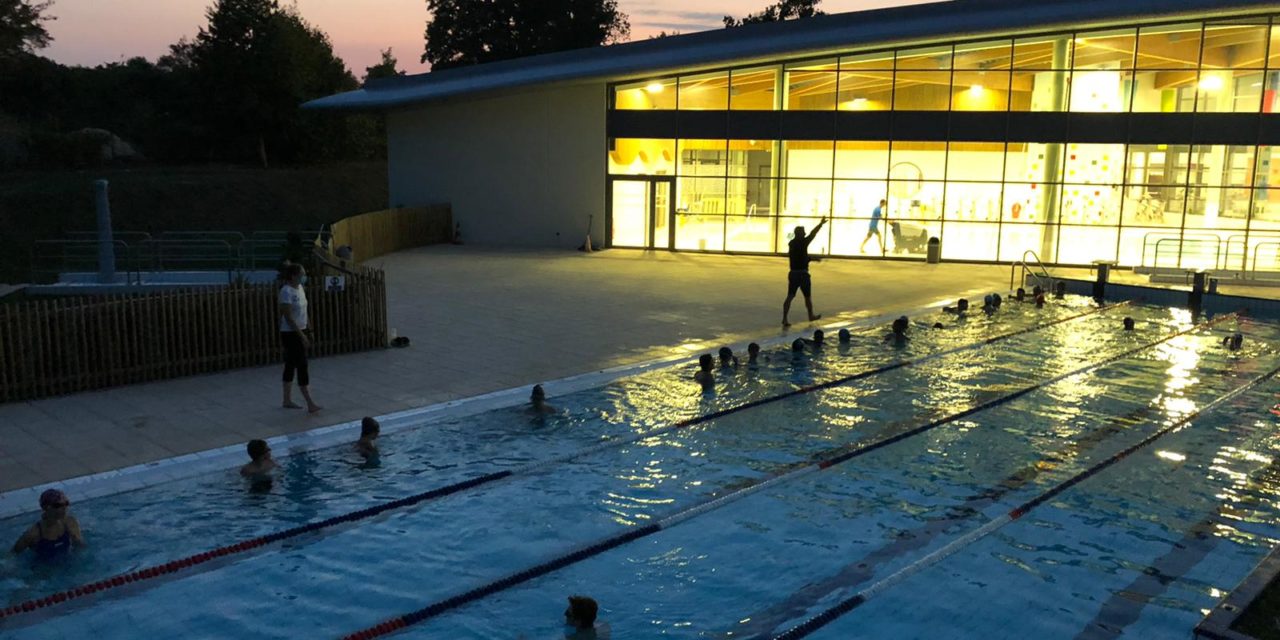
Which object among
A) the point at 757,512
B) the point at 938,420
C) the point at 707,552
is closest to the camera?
the point at 707,552

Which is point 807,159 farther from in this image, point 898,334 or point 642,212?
point 898,334

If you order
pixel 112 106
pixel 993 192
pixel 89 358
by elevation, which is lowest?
pixel 89 358

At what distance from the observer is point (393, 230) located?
89.9ft

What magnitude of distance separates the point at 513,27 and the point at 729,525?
211ft

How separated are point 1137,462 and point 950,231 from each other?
725 inches

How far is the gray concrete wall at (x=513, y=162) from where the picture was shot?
29094 mm

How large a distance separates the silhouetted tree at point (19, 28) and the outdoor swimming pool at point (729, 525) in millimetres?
48478

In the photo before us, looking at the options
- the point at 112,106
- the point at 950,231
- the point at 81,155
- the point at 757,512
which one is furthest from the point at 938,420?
the point at 112,106

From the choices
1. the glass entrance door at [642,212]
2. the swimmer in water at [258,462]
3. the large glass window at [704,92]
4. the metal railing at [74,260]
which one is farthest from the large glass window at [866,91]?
the swimmer in water at [258,462]

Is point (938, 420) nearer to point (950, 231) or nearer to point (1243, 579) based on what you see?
point (1243, 579)

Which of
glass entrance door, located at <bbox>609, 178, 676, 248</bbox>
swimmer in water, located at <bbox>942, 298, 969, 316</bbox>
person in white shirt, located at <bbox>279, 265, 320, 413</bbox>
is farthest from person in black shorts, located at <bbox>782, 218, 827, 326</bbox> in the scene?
glass entrance door, located at <bbox>609, 178, 676, 248</bbox>

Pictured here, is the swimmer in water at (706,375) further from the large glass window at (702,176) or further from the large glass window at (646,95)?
the large glass window at (646,95)

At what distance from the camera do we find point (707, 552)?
24.6 feet

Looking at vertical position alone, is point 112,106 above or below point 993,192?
above
